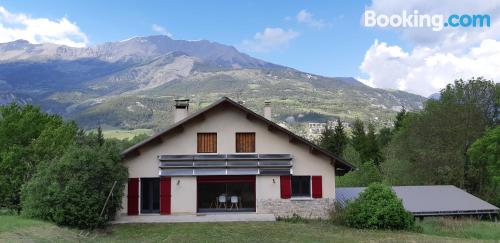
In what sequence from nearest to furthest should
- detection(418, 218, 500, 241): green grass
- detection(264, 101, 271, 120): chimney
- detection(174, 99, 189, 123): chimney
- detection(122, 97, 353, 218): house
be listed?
detection(418, 218, 500, 241): green grass, detection(122, 97, 353, 218): house, detection(174, 99, 189, 123): chimney, detection(264, 101, 271, 120): chimney

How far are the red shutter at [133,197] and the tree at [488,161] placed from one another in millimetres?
27665

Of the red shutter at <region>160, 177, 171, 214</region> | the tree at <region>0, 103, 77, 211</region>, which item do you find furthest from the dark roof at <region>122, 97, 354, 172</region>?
the tree at <region>0, 103, 77, 211</region>

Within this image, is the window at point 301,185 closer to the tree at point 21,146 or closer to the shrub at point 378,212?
the shrub at point 378,212

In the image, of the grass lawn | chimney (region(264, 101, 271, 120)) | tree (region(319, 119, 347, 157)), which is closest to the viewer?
the grass lawn

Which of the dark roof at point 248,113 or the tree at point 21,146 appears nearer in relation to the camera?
the dark roof at point 248,113

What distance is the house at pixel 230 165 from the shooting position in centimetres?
2581

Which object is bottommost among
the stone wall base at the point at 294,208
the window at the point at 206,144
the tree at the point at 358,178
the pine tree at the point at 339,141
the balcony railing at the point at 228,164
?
the stone wall base at the point at 294,208

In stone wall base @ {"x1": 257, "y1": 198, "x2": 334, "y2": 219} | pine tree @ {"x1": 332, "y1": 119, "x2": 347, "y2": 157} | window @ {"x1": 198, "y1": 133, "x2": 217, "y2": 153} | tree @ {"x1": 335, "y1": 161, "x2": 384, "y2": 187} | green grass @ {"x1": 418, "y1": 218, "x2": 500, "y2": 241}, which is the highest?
pine tree @ {"x1": 332, "y1": 119, "x2": 347, "y2": 157}

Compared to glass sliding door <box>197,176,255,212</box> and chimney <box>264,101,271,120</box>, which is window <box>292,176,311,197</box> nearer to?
glass sliding door <box>197,176,255,212</box>

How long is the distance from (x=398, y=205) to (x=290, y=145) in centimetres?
674

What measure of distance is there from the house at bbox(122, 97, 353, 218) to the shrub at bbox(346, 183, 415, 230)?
290cm

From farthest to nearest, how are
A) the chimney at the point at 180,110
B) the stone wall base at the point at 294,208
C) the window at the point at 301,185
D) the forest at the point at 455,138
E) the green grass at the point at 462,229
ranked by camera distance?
the forest at the point at 455,138 < the chimney at the point at 180,110 < the window at the point at 301,185 < the stone wall base at the point at 294,208 < the green grass at the point at 462,229

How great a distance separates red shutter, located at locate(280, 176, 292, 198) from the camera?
2605 centimetres

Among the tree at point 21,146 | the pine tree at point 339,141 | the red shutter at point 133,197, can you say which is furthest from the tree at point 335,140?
the red shutter at point 133,197
